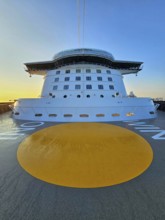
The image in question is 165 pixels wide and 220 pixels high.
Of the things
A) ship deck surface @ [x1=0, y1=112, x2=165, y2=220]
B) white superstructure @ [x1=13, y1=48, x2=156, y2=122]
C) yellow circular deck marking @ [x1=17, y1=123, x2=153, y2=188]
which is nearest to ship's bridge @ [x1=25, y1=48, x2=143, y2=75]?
white superstructure @ [x1=13, y1=48, x2=156, y2=122]

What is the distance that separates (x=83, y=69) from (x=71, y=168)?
34.8ft

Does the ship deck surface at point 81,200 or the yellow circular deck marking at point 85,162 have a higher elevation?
the yellow circular deck marking at point 85,162

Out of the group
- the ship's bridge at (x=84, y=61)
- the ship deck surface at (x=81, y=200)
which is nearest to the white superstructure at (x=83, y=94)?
the ship's bridge at (x=84, y=61)

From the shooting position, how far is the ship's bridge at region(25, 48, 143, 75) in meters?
12.2

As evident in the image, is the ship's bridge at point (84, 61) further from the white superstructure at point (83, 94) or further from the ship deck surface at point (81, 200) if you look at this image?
the ship deck surface at point (81, 200)

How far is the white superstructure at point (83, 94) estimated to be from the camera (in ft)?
28.8

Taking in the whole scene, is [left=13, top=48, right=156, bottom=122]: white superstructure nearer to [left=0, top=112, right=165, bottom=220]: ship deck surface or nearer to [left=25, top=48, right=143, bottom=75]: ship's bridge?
[left=25, top=48, right=143, bottom=75]: ship's bridge

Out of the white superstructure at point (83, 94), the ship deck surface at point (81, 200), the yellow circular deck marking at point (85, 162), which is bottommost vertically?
the ship deck surface at point (81, 200)

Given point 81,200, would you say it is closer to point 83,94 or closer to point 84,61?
point 83,94

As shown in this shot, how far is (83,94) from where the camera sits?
10664 mm

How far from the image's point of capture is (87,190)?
1954 millimetres

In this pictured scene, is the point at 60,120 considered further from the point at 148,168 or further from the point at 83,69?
the point at 148,168

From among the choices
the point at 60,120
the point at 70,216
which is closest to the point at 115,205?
the point at 70,216

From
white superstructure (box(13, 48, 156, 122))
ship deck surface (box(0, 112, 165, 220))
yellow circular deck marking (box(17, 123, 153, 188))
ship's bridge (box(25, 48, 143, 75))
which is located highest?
ship's bridge (box(25, 48, 143, 75))
